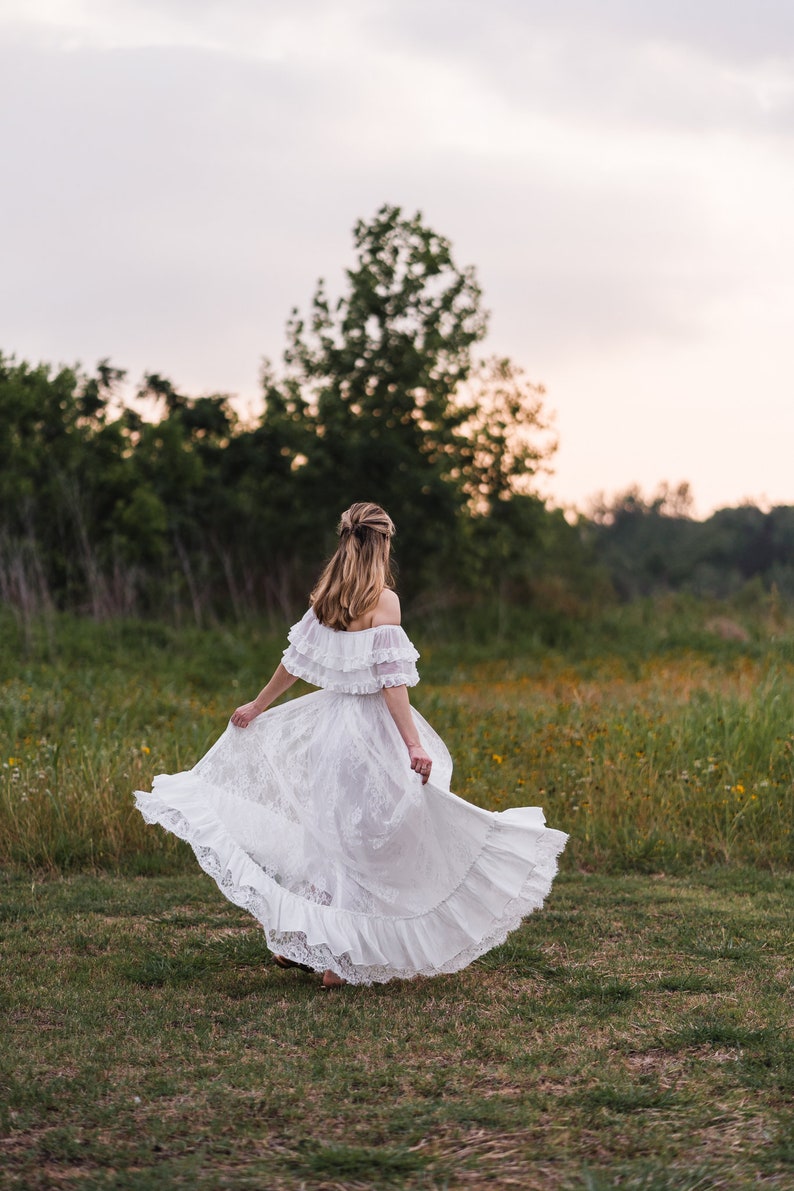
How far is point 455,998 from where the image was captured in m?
5.30

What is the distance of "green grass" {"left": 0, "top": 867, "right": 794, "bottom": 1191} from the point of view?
352cm

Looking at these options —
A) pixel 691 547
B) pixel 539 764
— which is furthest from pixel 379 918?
pixel 691 547

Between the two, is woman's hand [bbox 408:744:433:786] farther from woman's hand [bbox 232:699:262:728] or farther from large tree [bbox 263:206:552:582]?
large tree [bbox 263:206:552:582]

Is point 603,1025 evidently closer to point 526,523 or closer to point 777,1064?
point 777,1064

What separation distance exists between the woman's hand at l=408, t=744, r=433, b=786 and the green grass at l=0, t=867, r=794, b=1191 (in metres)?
0.99

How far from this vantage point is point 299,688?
17219 mm

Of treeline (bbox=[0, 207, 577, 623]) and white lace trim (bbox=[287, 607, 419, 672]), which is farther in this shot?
treeline (bbox=[0, 207, 577, 623])

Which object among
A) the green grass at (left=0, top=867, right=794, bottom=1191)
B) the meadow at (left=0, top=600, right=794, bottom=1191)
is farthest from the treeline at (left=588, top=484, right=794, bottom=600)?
the green grass at (left=0, top=867, right=794, bottom=1191)

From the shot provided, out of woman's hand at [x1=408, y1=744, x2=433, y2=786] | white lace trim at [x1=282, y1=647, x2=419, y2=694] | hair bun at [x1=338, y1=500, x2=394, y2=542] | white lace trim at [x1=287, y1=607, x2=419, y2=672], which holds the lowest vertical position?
woman's hand at [x1=408, y1=744, x2=433, y2=786]

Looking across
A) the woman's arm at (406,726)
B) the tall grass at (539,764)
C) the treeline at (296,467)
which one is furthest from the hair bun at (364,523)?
the treeline at (296,467)

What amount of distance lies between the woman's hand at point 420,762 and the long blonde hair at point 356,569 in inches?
27.3

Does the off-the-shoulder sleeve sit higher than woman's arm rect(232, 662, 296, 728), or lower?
higher

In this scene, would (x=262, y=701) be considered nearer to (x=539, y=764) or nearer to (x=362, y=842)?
(x=362, y=842)

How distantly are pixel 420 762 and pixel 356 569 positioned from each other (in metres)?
0.95
